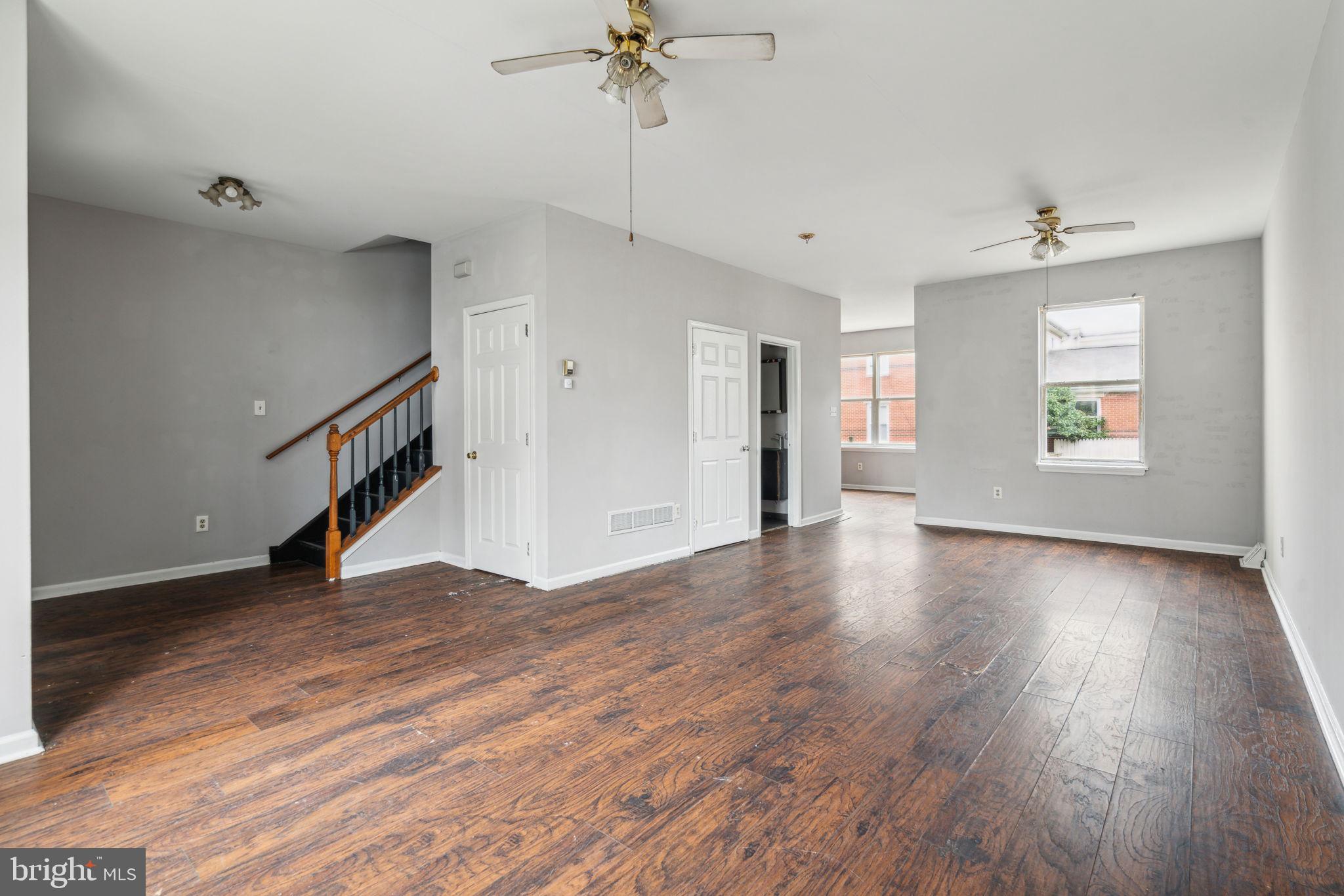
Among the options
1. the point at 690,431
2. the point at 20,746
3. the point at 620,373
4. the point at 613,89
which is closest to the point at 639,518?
the point at 690,431

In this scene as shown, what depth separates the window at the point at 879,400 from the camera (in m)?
10.4

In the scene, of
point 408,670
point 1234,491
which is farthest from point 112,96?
point 1234,491

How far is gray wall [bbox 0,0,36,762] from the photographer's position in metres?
2.20

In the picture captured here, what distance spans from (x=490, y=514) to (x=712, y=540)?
204 centimetres

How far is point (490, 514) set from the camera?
494 cm

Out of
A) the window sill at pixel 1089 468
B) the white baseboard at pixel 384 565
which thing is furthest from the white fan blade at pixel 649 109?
the window sill at pixel 1089 468

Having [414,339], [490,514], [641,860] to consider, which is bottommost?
[641,860]

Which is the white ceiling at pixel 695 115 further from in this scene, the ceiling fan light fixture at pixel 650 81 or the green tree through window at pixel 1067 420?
the green tree through window at pixel 1067 420

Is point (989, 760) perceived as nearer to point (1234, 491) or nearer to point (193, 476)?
point (1234, 491)

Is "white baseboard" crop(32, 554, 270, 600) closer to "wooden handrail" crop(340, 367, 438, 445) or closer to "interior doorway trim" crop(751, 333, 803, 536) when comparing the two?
"wooden handrail" crop(340, 367, 438, 445)

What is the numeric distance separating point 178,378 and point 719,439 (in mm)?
4359

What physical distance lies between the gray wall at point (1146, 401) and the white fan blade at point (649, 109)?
5.28 metres

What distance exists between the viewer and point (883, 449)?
10594 millimetres

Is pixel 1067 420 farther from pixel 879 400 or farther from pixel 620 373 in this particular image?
pixel 620 373
